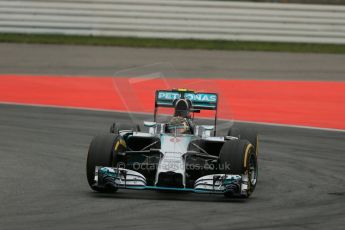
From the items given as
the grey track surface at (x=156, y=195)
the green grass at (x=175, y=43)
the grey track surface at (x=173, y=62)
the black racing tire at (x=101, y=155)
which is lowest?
the grey track surface at (x=156, y=195)

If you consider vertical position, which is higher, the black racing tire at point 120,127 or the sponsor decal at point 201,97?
the sponsor decal at point 201,97

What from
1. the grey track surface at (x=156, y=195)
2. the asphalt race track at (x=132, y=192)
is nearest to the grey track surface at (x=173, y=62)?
the asphalt race track at (x=132, y=192)

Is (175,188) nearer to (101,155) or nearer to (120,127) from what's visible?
(101,155)

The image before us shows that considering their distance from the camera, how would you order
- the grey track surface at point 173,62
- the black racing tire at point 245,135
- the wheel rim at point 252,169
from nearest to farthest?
1. the wheel rim at point 252,169
2. the black racing tire at point 245,135
3. the grey track surface at point 173,62

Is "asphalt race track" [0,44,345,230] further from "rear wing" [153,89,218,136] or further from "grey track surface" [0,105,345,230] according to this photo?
"rear wing" [153,89,218,136]

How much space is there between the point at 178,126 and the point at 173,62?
16350mm

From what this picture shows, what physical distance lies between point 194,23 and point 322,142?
1431 centimetres

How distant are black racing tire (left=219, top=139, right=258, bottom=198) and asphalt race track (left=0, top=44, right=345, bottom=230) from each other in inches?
12.8

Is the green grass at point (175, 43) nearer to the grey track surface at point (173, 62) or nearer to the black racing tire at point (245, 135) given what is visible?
the grey track surface at point (173, 62)

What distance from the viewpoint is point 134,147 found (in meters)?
13.2

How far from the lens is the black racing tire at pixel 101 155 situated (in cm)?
1221

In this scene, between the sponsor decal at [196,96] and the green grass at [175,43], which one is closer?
the sponsor decal at [196,96]

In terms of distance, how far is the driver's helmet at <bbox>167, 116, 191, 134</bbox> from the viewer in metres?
12.9

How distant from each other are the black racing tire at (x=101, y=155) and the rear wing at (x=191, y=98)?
4.98 feet
